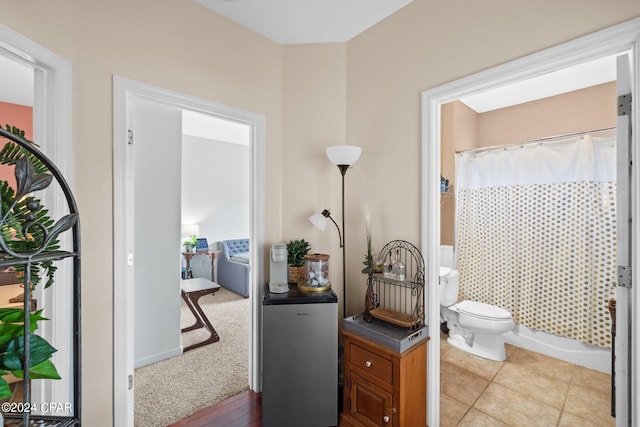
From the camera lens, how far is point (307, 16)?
6.84 feet

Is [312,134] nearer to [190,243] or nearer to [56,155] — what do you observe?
[56,155]

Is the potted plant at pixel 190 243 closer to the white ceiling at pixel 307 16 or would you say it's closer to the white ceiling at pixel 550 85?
the white ceiling at pixel 307 16

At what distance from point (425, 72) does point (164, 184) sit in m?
2.34

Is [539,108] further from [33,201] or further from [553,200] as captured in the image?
[33,201]

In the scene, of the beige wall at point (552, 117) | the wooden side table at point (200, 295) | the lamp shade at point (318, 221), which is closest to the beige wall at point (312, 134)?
the lamp shade at point (318, 221)

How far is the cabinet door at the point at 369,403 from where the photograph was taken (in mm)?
1682

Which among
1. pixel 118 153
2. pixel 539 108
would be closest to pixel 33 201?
pixel 118 153

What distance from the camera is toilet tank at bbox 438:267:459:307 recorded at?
10.1 feet

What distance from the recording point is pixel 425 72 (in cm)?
190

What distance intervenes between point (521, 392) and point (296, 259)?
6.55 feet

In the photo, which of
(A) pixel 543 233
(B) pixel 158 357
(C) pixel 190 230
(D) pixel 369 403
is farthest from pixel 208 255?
(A) pixel 543 233

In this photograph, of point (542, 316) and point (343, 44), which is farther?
point (542, 316)

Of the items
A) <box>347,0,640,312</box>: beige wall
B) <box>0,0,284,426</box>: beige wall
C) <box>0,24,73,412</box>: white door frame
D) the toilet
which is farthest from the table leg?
the toilet

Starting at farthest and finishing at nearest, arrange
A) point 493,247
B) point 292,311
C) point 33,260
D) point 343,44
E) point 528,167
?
point 493,247 → point 528,167 → point 343,44 → point 292,311 → point 33,260
